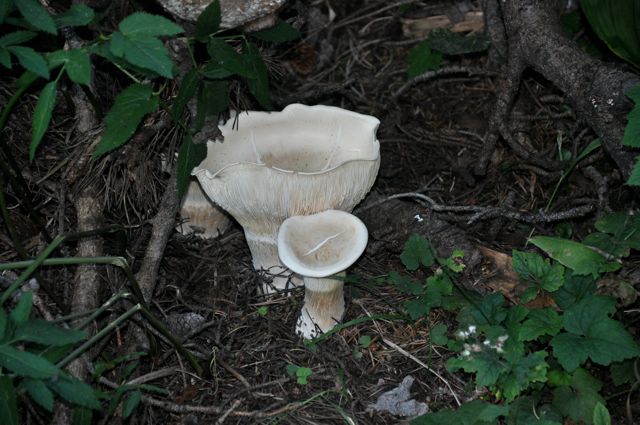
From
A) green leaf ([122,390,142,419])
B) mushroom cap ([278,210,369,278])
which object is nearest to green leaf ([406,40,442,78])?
mushroom cap ([278,210,369,278])

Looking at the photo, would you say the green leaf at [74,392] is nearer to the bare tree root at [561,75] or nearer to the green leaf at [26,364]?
the green leaf at [26,364]

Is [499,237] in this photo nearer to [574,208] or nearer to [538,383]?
[574,208]

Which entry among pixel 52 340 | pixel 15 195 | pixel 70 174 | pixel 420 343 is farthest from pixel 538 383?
pixel 15 195

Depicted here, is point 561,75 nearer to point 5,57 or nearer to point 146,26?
point 146,26

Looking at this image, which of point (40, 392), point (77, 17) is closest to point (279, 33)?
point (77, 17)

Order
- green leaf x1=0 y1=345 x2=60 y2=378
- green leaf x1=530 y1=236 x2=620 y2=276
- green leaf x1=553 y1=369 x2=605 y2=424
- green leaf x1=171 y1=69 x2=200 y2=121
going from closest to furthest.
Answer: green leaf x1=0 y1=345 x2=60 y2=378 < green leaf x1=553 y1=369 x2=605 y2=424 < green leaf x1=171 y1=69 x2=200 y2=121 < green leaf x1=530 y1=236 x2=620 y2=276

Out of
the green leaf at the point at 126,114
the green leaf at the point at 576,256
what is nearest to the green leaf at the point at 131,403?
the green leaf at the point at 126,114

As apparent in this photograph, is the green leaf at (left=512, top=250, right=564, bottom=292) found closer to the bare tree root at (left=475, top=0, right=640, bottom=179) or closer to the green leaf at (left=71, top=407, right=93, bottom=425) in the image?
the bare tree root at (left=475, top=0, right=640, bottom=179)
